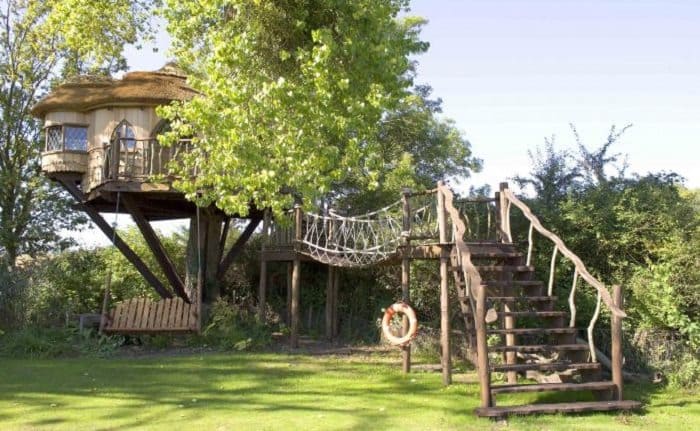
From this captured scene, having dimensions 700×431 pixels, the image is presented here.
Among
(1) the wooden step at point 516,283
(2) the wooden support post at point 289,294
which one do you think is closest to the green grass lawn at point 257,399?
(1) the wooden step at point 516,283

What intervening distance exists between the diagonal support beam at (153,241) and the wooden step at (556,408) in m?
11.0

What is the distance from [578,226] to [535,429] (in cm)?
602

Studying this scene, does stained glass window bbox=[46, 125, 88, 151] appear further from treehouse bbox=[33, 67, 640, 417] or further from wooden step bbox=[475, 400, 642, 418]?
wooden step bbox=[475, 400, 642, 418]

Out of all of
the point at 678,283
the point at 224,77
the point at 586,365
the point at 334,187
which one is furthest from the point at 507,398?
the point at 334,187

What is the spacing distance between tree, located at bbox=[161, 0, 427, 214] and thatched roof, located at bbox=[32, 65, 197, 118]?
3071 millimetres

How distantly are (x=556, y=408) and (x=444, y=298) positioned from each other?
2.87 m

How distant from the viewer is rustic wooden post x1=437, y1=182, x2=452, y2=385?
9.94m

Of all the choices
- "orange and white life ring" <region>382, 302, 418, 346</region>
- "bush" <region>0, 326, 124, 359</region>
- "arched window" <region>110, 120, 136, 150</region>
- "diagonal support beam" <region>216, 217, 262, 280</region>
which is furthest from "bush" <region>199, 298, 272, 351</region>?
"orange and white life ring" <region>382, 302, 418, 346</region>

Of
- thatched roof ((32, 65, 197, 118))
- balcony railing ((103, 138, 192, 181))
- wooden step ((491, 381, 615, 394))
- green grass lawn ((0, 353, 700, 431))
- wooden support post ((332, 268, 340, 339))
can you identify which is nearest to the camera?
green grass lawn ((0, 353, 700, 431))

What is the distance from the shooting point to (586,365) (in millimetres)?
8406

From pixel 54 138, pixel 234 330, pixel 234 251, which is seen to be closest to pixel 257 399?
pixel 234 330

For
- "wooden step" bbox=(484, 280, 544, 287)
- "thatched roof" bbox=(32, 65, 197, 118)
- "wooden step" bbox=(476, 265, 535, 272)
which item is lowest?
"wooden step" bbox=(484, 280, 544, 287)

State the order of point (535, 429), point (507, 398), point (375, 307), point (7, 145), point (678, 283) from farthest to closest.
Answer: point (7, 145), point (375, 307), point (678, 283), point (507, 398), point (535, 429)

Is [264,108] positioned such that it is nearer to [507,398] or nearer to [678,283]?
[507,398]
